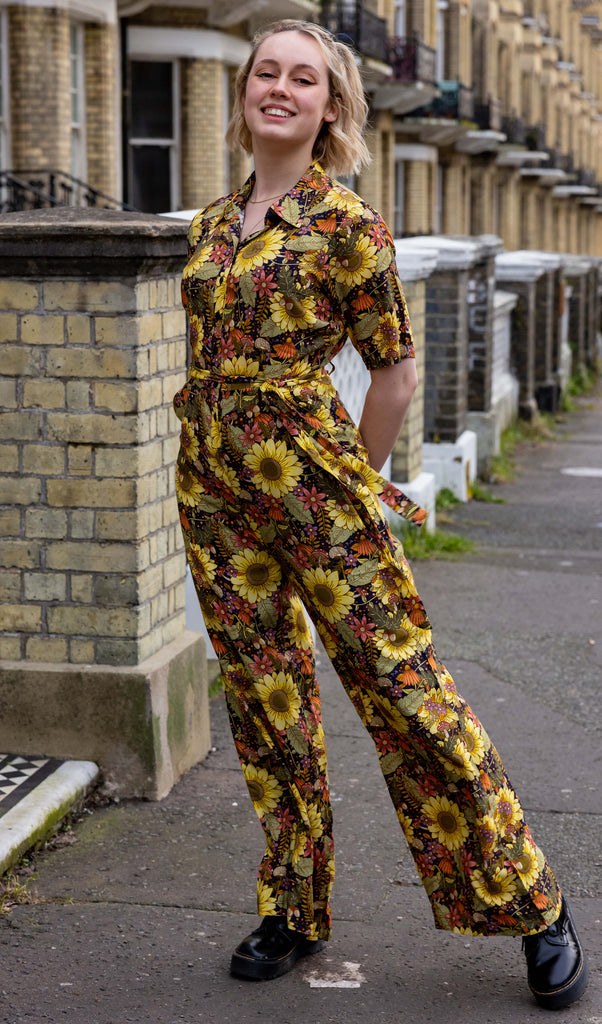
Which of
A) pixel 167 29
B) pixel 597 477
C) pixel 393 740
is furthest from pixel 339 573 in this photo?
pixel 167 29

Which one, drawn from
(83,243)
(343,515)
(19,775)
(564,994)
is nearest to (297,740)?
(343,515)

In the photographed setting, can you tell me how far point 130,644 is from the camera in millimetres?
4301

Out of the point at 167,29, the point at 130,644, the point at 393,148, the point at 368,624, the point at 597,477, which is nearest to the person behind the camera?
the point at 368,624

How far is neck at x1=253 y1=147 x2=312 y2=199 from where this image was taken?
3.01 metres

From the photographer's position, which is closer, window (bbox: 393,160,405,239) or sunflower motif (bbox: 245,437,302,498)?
sunflower motif (bbox: 245,437,302,498)

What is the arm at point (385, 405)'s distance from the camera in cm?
303

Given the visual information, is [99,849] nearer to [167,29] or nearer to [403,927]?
[403,927]

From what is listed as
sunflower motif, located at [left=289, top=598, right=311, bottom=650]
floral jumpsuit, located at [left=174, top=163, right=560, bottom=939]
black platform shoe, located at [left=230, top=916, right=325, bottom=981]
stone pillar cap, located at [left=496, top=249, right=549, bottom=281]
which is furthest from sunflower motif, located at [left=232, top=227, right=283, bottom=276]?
stone pillar cap, located at [left=496, top=249, right=549, bottom=281]

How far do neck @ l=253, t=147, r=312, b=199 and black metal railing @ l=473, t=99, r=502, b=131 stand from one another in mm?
34604

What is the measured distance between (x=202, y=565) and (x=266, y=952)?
3.08 ft

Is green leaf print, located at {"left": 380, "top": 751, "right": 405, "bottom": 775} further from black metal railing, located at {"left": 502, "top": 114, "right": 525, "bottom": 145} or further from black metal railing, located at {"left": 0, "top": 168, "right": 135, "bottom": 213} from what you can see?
black metal railing, located at {"left": 502, "top": 114, "right": 525, "bottom": 145}

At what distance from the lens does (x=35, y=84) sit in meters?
14.8

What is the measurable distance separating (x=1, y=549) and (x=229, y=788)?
1.07 meters

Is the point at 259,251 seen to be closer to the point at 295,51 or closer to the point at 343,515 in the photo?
the point at 295,51
